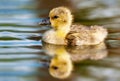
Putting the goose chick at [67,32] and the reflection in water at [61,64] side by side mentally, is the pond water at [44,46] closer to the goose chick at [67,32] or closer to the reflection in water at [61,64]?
the reflection in water at [61,64]

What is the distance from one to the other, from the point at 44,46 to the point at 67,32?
0.41 m

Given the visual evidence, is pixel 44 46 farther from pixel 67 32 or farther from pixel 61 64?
pixel 61 64

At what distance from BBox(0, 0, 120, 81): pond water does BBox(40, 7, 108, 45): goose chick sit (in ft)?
0.45

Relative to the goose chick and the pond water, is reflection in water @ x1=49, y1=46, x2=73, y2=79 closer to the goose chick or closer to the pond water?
the pond water

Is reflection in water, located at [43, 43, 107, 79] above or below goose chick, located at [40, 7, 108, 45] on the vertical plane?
below

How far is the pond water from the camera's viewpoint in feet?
22.6

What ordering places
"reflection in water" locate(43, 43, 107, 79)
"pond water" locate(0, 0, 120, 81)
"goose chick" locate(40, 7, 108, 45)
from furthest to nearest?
1. "goose chick" locate(40, 7, 108, 45)
2. "reflection in water" locate(43, 43, 107, 79)
3. "pond water" locate(0, 0, 120, 81)

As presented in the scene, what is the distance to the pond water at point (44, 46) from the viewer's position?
6.90 metres

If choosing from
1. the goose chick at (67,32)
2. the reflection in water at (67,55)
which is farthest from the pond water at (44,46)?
the goose chick at (67,32)

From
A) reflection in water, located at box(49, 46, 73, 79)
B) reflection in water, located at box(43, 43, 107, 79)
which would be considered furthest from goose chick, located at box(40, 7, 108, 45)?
reflection in water, located at box(49, 46, 73, 79)

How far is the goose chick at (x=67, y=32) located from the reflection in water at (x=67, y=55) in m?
0.11

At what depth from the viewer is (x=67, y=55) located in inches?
307

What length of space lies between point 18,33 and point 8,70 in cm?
173

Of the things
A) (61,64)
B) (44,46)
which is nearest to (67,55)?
(61,64)
